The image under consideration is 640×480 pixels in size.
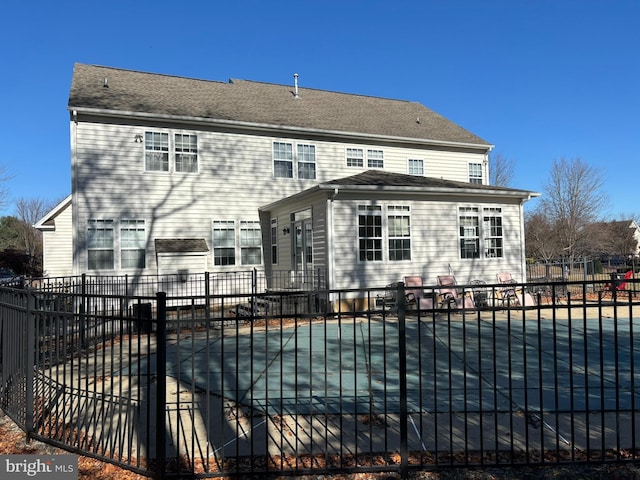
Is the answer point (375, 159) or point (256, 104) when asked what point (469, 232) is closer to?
point (375, 159)

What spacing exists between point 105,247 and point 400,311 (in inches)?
517

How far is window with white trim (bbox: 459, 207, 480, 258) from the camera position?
48.4 feet

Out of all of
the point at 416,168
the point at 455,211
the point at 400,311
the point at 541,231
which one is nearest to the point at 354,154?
the point at 416,168

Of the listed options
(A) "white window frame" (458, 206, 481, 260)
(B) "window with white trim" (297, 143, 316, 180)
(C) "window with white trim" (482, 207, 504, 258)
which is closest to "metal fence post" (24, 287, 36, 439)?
(A) "white window frame" (458, 206, 481, 260)

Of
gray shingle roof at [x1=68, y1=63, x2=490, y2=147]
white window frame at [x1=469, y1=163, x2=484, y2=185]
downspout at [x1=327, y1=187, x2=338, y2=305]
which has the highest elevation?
gray shingle roof at [x1=68, y1=63, x2=490, y2=147]

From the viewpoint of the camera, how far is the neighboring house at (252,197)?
13625 millimetres

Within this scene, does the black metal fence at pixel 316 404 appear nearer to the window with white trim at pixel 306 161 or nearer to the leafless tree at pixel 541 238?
the window with white trim at pixel 306 161

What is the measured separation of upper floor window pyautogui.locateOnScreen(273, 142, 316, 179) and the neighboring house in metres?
0.04

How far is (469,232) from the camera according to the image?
14.9 meters

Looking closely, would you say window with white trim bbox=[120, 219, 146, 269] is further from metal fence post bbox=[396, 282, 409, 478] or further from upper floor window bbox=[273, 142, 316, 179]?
metal fence post bbox=[396, 282, 409, 478]

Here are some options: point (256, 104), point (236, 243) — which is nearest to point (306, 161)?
point (256, 104)

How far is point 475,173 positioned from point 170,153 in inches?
529

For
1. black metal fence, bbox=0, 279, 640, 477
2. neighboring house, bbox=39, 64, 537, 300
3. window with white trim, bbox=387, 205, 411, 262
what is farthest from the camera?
window with white trim, bbox=387, 205, 411, 262

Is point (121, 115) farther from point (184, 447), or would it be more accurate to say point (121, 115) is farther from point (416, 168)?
point (184, 447)
